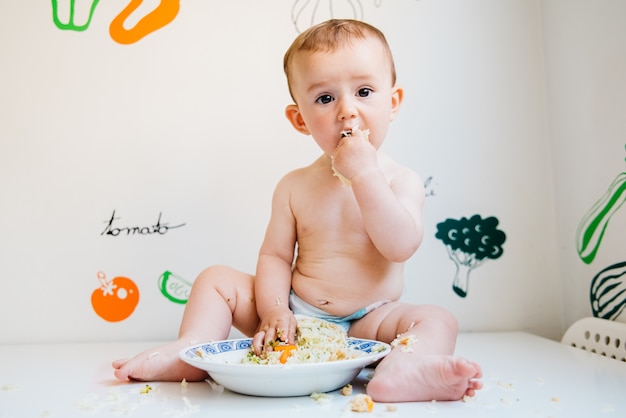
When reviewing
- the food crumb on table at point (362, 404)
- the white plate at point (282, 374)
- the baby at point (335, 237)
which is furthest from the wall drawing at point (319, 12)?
the food crumb on table at point (362, 404)

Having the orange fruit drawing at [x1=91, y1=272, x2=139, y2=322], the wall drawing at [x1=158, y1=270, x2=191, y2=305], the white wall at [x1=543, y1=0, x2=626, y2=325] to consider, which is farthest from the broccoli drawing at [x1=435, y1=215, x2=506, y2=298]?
the orange fruit drawing at [x1=91, y1=272, x2=139, y2=322]

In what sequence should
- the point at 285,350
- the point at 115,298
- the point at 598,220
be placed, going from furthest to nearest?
1. the point at 115,298
2. the point at 598,220
3. the point at 285,350

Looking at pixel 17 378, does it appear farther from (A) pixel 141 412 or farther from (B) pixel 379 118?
(B) pixel 379 118

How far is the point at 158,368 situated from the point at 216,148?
0.68 m

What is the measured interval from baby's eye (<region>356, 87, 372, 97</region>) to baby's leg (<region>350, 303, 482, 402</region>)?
0.38 m

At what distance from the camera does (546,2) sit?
1.49 meters

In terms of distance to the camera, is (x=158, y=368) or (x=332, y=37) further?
(x=332, y=37)

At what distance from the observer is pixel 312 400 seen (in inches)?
32.3

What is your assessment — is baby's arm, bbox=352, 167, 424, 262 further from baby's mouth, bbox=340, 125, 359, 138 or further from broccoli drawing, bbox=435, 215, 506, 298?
broccoli drawing, bbox=435, 215, 506, 298

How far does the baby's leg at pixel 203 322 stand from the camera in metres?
0.95

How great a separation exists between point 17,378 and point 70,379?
0.09m

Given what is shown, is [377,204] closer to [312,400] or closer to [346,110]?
[346,110]

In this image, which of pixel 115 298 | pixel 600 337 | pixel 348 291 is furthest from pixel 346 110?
pixel 115 298

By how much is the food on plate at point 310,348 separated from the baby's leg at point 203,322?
11cm
